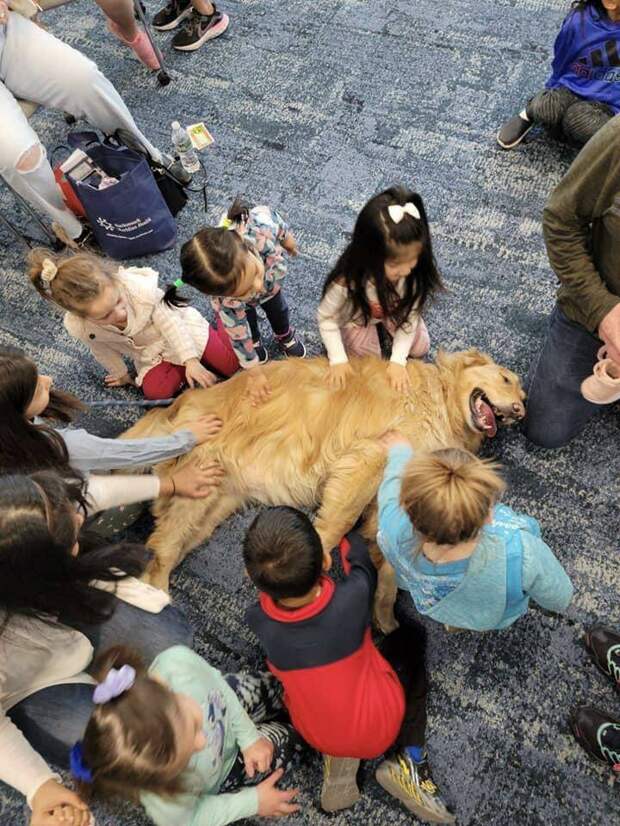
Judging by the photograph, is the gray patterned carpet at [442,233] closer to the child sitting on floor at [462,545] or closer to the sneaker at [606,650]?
the sneaker at [606,650]

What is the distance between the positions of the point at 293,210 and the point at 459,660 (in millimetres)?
2417

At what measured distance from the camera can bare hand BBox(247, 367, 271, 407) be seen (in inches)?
92.3

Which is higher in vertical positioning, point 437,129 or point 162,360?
point 437,129

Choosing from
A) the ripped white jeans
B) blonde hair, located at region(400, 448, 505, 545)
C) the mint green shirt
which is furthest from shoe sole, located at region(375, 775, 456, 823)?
the ripped white jeans

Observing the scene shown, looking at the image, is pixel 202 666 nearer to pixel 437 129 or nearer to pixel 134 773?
pixel 134 773

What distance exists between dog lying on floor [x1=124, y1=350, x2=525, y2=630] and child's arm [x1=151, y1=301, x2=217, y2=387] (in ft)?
0.54

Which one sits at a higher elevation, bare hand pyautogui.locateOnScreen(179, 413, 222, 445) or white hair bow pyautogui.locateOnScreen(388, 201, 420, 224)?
white hair bow pyautogui.locateOnScreen(388, 201, 420, 224)

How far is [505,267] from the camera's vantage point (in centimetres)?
301

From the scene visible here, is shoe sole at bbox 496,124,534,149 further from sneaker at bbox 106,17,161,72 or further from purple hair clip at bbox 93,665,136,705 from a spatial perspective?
purple hair clip at bbox 93,665,136,705

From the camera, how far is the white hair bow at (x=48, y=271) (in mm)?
2157

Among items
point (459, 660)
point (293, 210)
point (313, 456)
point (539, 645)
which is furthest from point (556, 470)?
point (293, 210)

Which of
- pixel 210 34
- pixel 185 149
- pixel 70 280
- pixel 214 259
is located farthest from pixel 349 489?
pixel 210 34

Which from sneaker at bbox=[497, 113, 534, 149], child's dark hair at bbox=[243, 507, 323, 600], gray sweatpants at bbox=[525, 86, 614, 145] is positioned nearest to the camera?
child's dark hair at bbox=[243, 507, 323, 600]

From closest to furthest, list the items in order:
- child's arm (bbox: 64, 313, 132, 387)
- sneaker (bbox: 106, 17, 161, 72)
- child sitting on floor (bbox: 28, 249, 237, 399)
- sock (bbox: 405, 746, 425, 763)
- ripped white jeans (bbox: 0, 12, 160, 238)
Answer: sock (bbox: 405, 746, 425, 763), child sitting on floor (bbox: 28, 249, 237, 399), child's arm (bbox: 64, 313, 132, 387), ripped white jeans (bbox: 0, 12, 160, 238), sneaker (bbox: 106, 17, 161, 72)
